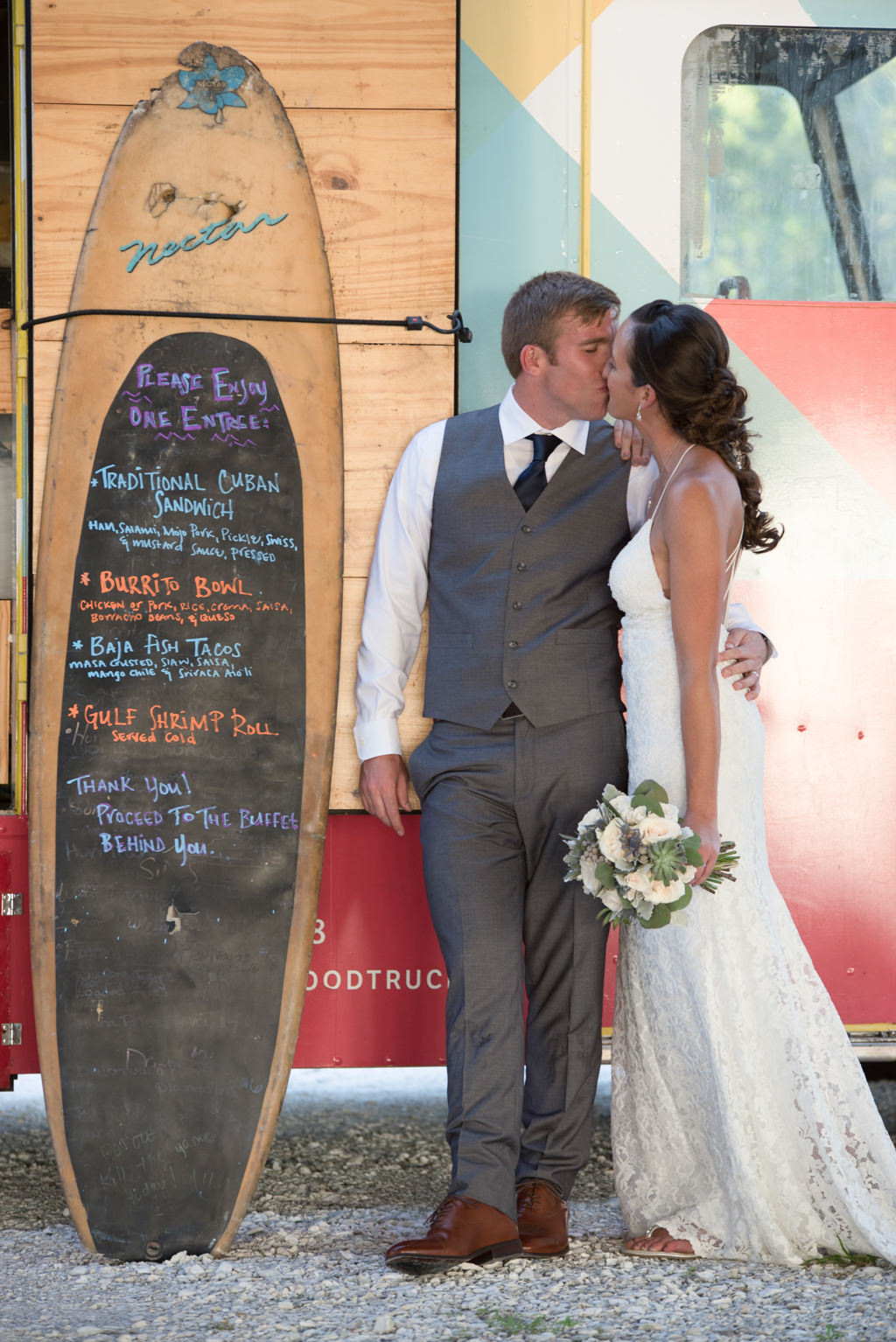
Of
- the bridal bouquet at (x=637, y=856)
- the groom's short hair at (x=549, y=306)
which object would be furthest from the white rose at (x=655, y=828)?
the groom's short hair at (x=549, y=306)

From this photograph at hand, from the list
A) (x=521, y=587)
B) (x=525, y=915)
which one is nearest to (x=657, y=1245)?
(x=525, y=915)

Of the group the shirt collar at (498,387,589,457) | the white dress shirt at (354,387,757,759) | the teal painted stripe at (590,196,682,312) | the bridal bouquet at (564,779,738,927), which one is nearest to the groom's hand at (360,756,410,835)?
the white dress shirt at (354,387,757,759)

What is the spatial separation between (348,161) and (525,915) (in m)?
1.55

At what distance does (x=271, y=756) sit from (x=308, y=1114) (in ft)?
4.62

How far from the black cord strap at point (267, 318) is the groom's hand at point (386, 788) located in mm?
872

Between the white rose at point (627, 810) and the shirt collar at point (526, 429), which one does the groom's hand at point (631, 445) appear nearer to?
the shirt collar at point (526, 429)

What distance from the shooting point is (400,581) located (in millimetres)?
2584

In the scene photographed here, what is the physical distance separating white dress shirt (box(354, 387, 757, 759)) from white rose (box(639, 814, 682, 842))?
0.56 meters

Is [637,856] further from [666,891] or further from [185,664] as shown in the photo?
[185,664]

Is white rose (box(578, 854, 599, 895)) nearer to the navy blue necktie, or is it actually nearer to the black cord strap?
the navy blue necktie

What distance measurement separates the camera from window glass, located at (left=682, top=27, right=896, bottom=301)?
277cm

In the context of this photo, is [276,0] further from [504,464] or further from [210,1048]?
[210,1048]

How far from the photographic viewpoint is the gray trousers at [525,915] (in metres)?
2.35

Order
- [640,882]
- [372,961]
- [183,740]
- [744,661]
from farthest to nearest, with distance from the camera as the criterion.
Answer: [372,961]
[183,740]
[744,661]
[640,882]
